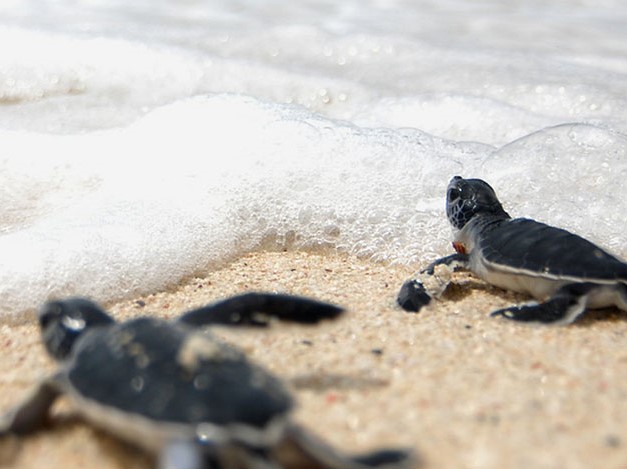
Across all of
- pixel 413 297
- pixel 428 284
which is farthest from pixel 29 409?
pixel 428 284

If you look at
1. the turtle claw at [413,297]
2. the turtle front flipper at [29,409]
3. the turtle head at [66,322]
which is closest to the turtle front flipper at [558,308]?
the turtle claw at [413,297]

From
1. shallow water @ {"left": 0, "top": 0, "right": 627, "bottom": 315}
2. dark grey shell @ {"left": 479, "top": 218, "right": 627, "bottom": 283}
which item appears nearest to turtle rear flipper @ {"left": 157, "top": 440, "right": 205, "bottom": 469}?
shallow water @ {"left": 0, "top": 0, "right": 627, "bottom": 315}

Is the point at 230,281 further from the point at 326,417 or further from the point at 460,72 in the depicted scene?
the point at 460,72

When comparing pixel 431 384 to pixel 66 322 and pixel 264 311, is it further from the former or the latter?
pixel 66 322

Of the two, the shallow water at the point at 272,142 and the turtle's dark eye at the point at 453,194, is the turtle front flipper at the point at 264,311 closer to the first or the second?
the shallow water at the point at 272,142

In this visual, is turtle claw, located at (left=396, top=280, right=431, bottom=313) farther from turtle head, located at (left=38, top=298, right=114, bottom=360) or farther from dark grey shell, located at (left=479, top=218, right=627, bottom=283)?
turtle head, located at (left=38, top=298, right=114, bottom=360)

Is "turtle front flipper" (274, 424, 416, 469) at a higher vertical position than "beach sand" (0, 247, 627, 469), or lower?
higher
